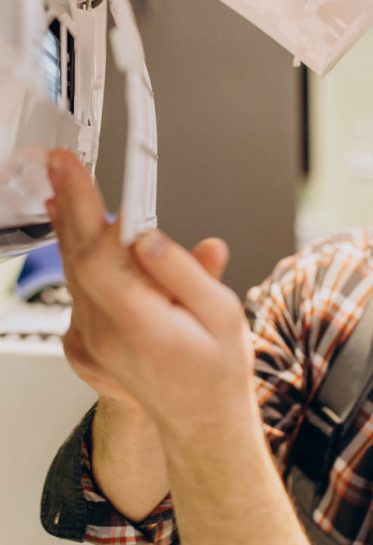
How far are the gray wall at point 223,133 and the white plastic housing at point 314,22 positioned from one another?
72 cm

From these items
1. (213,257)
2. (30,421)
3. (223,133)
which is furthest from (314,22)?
(223,133)

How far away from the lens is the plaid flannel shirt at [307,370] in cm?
56

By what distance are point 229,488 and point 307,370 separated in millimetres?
431

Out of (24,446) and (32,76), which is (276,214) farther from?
(32,76)

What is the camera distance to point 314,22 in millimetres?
316

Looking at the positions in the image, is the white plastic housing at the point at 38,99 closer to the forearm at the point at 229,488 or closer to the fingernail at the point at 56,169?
the fingernail at the point at 56,169

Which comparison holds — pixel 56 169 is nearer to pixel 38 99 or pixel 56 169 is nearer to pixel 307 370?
pixel 38 99

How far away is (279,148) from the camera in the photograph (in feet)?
3.76

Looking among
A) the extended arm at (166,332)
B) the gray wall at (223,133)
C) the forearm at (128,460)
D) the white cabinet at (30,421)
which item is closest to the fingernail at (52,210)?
the extended arm at (166,332)

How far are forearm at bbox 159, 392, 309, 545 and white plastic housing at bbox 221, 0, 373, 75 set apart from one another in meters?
0.21

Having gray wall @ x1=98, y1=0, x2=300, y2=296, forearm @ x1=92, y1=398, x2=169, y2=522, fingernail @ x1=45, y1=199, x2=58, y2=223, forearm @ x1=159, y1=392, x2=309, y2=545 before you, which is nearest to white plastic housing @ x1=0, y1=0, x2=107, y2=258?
fingernail @ x1=45, y1=199, x2=58, y2=223

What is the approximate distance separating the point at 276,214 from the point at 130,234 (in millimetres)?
997

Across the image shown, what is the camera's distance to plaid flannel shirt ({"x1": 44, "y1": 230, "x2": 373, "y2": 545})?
0.56m

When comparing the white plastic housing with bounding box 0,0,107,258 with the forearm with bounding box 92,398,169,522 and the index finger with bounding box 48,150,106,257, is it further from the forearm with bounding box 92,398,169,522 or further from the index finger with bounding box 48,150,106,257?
the forearm with bounding box 92,398,169,522
